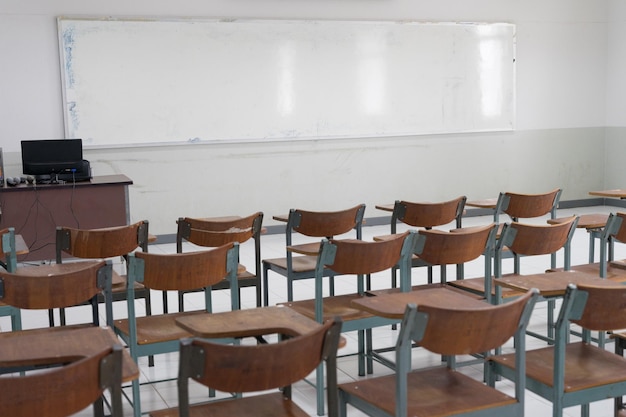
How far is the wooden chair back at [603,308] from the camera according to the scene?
2.70 meters

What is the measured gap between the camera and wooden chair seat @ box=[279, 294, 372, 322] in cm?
373

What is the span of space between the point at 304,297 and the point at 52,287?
9.98 feet

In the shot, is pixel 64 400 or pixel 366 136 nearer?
pixel 64 400

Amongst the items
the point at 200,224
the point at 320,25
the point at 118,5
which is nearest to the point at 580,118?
the point at 320,25

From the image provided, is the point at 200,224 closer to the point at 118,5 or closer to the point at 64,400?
the point at 64,400

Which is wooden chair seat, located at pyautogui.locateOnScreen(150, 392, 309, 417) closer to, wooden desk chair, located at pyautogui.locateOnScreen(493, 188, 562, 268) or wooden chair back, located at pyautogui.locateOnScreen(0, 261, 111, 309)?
wooden chair back, located at pyautogui.locateOnScreen(0, 261, 111, 309)

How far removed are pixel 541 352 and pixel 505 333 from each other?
68cm

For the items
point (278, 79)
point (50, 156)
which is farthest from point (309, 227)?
point (278, 79)

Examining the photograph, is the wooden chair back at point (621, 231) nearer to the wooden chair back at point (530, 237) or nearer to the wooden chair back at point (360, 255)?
the wooden chair back at point (530, 237)

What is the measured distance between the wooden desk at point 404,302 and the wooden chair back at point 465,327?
200mm

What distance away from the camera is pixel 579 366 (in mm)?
2938

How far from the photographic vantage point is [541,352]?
312 centimetres

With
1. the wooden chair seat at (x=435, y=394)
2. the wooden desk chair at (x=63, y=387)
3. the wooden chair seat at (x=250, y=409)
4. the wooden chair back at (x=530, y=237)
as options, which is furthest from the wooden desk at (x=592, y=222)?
the wooden desk chair at (x=63, y=387)

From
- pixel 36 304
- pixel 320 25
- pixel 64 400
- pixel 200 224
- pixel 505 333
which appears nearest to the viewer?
pixel 64 400
